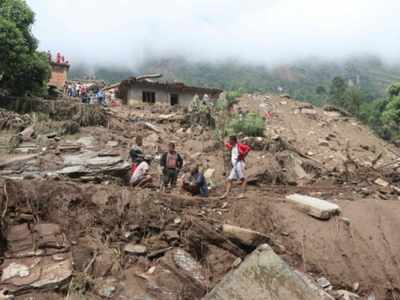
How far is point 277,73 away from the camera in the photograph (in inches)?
4333

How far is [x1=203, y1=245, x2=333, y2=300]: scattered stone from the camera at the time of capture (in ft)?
13.6

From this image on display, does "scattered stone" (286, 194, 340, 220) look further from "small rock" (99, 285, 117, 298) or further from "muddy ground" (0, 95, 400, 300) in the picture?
"small rock" (99, 285, 117, 298)

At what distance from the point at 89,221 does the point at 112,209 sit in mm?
401

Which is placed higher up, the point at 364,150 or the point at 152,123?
the point at 152,123

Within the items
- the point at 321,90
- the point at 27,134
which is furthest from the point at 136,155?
the point at 321,90

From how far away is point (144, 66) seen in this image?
111625 mm

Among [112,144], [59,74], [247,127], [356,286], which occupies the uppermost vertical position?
[59,74]

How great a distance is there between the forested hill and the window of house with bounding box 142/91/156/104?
6718 cm

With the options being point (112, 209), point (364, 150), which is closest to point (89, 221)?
point (112, 209)

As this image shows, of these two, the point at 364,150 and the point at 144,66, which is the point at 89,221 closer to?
the point at 364,150

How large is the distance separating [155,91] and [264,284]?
18233mm

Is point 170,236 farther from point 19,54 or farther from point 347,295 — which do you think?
point 19,54

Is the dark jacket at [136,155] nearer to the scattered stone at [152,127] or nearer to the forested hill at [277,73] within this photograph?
the scattered stone at [152,127]

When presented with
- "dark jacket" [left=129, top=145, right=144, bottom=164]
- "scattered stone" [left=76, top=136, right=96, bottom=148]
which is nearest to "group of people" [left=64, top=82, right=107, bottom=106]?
"scattered stone" [left=76, top=136, right=96, bottom=148]
